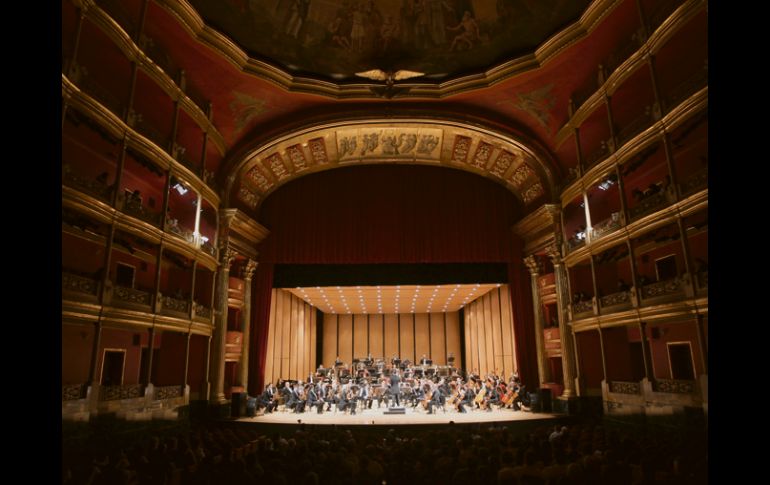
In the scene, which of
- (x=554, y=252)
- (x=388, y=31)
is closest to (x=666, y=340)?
(x=554, y=252)

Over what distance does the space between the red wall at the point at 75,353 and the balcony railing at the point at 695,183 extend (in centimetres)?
1565

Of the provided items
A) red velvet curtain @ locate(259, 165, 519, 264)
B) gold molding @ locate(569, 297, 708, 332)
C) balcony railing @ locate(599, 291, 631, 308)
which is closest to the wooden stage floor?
gold molding @ locate(569, 297, 708, 332)

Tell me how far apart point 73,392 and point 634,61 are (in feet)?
51.4

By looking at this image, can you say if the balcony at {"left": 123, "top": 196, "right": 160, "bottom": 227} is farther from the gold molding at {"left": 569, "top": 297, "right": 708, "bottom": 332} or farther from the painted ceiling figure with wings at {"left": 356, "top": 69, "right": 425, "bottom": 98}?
the gold molding at {"left": 569, "top": 297, "right": 708, "bottom": 332}

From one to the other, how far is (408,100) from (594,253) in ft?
27.9

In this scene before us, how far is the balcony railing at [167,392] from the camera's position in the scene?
1256 centimetres

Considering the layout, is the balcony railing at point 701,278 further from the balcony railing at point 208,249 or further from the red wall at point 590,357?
the balcony railing at point 208,249

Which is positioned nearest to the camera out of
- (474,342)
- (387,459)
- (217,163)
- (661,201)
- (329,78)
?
(387,459)

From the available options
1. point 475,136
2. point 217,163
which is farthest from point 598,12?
point 217,163

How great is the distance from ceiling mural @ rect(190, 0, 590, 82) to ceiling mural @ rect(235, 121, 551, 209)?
2474mm

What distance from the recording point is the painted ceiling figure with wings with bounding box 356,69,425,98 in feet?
52.9

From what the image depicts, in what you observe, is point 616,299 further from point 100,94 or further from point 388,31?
point 100,94

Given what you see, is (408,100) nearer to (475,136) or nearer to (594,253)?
A: (475,136)

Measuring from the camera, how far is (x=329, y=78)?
647 inches
